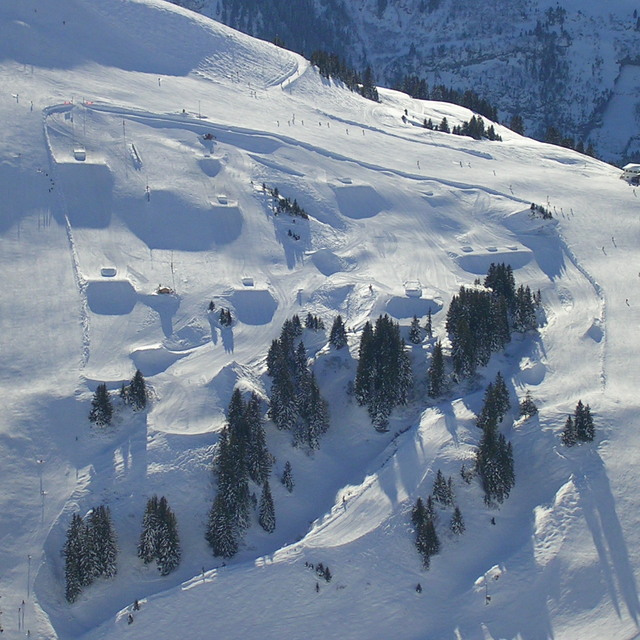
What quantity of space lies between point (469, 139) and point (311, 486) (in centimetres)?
6118

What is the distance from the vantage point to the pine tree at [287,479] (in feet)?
193

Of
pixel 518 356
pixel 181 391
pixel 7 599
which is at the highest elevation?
pixel 518 356

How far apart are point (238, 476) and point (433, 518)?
1204 centimetres

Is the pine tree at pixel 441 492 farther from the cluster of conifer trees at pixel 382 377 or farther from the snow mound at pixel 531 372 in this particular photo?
the snow mound at pixel 531 372

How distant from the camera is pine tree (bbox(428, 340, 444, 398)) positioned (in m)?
63.6

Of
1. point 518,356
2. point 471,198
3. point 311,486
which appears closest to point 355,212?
point 471,198

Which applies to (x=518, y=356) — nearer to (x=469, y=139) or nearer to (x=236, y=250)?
(x=236, y=250)

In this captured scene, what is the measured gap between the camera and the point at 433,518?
5550cm

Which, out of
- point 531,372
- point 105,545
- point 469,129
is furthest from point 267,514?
point 469,129

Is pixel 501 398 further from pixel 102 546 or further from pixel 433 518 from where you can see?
pixel 102 546

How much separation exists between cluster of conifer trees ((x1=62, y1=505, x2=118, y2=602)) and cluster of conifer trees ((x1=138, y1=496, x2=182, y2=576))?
5.82ft

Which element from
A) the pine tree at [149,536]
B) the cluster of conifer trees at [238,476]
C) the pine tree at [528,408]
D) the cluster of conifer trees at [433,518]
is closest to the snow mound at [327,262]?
the cluster of conifer trees at [238,476]

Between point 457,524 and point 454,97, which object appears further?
point 454,97

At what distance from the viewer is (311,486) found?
5944 centimetres
